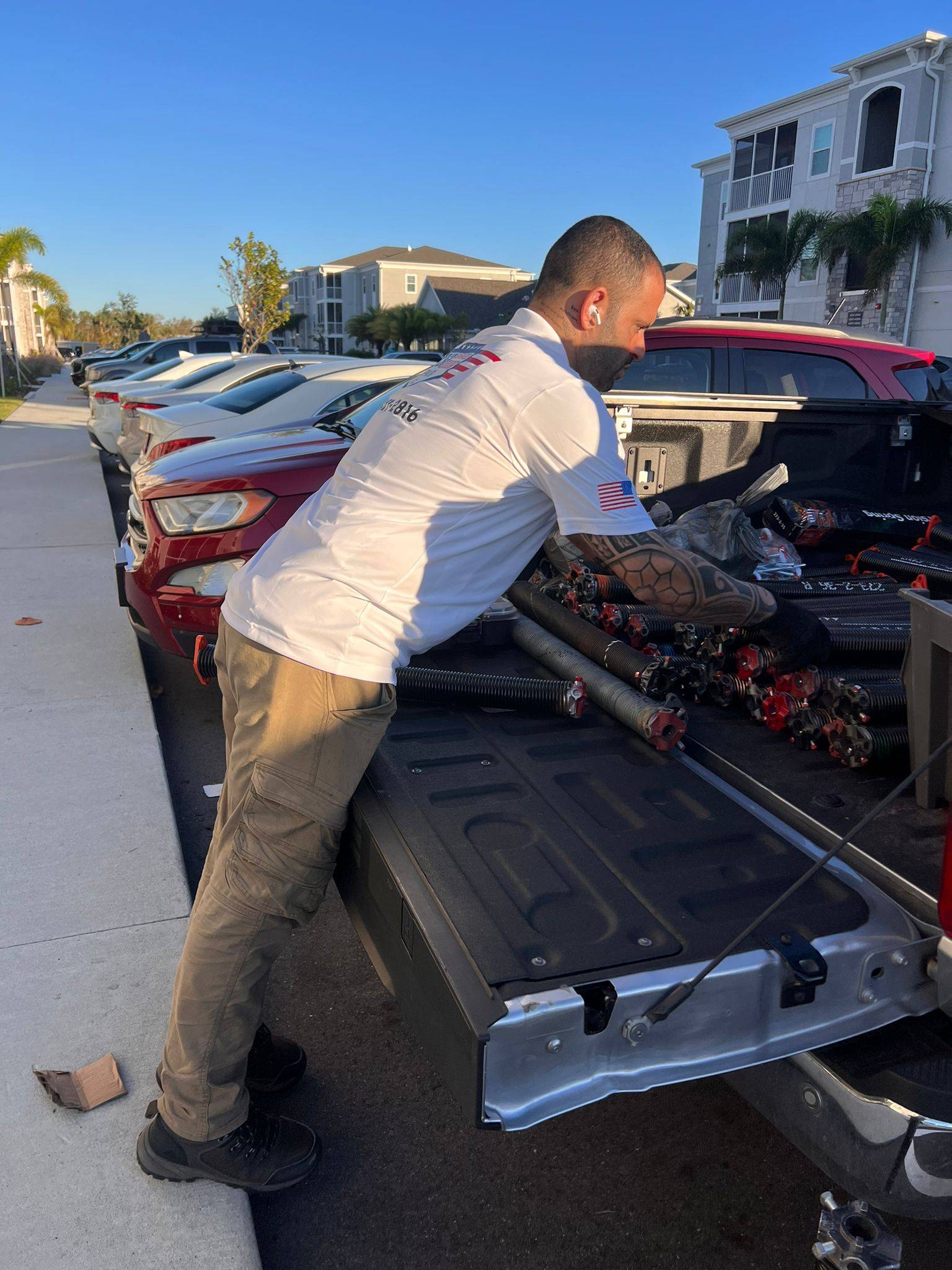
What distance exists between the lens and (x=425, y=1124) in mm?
2578

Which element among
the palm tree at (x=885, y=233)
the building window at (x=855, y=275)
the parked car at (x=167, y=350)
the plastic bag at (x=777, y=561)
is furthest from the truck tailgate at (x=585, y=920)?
the building window at (x=855, y=275)

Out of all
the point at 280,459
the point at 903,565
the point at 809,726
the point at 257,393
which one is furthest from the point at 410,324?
the point at 809,726

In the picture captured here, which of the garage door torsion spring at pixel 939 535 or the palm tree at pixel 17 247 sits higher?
the palm tree at pixel 17 247

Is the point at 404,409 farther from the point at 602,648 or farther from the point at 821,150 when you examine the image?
the point at 821,150

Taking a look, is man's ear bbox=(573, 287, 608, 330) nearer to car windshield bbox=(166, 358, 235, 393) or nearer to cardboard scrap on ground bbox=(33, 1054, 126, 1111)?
cardboard scrap on ground bbox=(33, 1054, 126, 1111)

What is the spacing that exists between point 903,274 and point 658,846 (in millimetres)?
37795

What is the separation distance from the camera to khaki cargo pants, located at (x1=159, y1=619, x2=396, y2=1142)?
6.90 feet

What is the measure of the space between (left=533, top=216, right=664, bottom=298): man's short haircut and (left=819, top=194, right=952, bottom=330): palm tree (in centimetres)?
3658

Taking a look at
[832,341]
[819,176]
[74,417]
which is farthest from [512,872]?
[819,176]

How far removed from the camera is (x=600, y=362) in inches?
90.3

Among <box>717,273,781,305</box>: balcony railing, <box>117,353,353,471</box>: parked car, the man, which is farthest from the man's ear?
<box>717,273,781,305</box>: balcony railing

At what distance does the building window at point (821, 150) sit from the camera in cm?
3822

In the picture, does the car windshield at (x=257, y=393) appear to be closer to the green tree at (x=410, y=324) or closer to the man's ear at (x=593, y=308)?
the man's ear at (x=593, y=308)

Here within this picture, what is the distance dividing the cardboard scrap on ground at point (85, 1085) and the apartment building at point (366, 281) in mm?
64335
